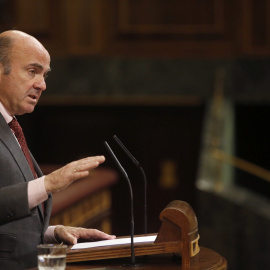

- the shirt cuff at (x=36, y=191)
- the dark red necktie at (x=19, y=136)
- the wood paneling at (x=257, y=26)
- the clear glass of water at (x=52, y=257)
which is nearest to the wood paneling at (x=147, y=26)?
the wood paneling at (x=257, y=26)

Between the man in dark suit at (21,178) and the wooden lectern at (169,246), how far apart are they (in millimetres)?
160

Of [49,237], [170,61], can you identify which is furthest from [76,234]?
[170,61]

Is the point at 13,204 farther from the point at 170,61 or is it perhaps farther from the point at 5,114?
the point at 170,61

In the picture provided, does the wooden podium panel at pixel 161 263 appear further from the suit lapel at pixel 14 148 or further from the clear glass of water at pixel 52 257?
the suit lapel at pixel 14 148

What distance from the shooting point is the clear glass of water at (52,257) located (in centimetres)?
167

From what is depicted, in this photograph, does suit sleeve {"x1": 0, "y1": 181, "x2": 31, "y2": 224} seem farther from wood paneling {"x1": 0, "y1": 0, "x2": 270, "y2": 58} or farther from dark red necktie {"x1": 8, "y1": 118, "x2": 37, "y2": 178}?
wood paneling {"x1": 0, "y1": 0, "x2": 270, "y2": 58}

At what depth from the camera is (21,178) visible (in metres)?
1.93

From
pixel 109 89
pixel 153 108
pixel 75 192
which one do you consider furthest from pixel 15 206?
pixel 153 108

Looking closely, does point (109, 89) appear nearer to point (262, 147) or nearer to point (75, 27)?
point (75, 27)

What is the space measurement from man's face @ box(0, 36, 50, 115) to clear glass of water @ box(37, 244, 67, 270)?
49 centimetres

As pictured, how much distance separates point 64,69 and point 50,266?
176 inches

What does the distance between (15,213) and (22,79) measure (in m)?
0.41

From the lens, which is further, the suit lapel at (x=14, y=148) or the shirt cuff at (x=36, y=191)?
the suit lapel at (x=14, y=148)

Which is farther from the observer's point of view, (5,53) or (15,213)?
(5,53)
